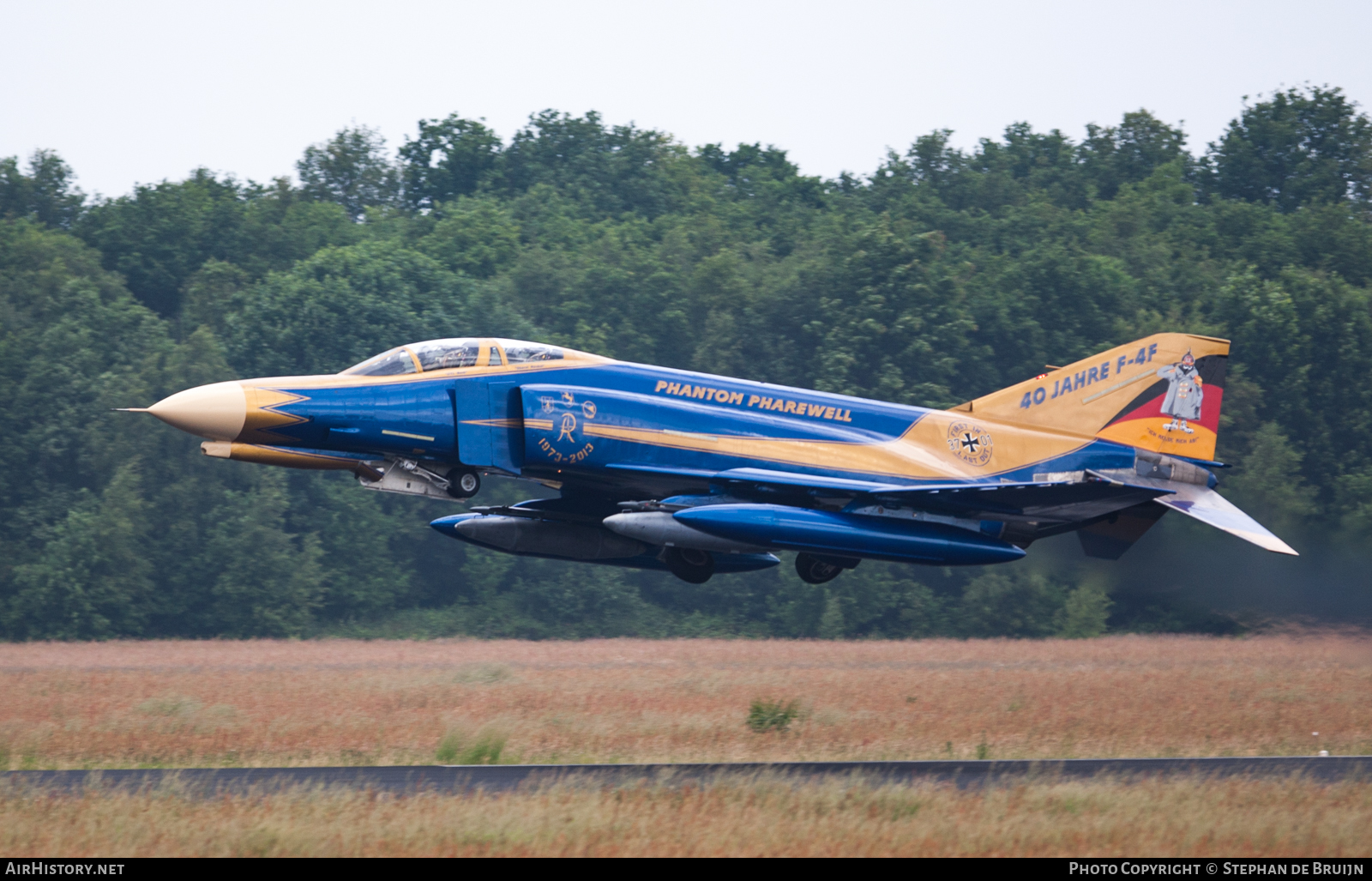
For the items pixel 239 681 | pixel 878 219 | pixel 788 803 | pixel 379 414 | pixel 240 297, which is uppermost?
pixel 878 219

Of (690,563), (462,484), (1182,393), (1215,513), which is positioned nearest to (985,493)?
(1215,513)

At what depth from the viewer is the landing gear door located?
16.9m

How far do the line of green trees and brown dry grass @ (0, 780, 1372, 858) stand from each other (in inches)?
570

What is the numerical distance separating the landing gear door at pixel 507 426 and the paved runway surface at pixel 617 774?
4.55m

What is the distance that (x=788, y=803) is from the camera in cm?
1141

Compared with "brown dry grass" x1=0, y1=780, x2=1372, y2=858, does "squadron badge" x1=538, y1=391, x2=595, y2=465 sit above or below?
above

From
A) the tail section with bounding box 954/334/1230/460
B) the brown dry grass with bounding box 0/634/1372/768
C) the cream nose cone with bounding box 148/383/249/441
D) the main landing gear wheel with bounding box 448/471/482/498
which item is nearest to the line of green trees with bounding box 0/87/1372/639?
the brown dry grass with bounding box 0/634/1372/768

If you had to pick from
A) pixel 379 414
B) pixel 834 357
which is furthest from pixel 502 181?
pixel 379 414

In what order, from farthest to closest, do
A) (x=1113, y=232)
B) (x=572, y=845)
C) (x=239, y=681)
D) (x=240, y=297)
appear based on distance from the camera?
1. (x=1113, y=232)
2. (x=240, y=297)
3. (x=239, y=681)
4. (x=572, y=845)

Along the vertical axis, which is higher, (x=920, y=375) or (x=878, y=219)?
(x=878, y=219)

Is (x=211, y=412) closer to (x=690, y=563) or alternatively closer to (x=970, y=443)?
(x=690, y=563)

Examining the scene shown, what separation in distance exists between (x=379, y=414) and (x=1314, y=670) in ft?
53.6

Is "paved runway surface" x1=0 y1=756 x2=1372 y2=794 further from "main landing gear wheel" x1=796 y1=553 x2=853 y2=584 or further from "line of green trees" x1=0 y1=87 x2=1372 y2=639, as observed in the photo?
"line of green trees" x1=0 y1=87 x2=1372 y2=639
